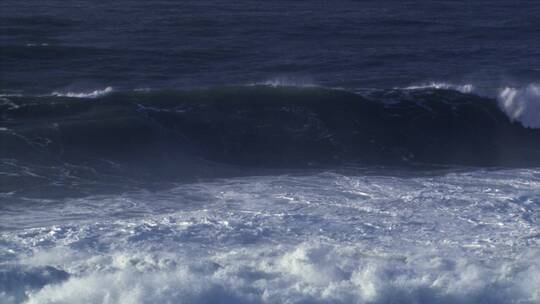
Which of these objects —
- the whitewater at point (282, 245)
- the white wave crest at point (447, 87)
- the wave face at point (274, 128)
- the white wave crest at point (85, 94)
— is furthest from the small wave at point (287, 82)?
the whitewater at point (282, 245)

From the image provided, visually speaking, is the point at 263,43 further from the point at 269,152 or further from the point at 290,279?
the point at 290,279

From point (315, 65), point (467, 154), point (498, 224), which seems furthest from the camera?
point (315, 65)

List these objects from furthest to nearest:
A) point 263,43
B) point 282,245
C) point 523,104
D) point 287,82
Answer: point 263,43 < point 287,82 < point 523,104 < point 282,245

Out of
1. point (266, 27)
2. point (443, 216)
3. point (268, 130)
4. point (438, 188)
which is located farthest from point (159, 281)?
point (266, 27)

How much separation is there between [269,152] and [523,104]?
20.7 ft

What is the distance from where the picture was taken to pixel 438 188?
45.8 ft

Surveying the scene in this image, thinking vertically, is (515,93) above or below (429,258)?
above

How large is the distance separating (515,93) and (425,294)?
33.1ft

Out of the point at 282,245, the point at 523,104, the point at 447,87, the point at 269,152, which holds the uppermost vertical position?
the point at 447,87

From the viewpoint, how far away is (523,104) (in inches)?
748

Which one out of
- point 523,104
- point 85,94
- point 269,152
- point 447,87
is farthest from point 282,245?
point 523,104

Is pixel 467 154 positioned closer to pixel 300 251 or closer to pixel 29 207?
pixel 300 251

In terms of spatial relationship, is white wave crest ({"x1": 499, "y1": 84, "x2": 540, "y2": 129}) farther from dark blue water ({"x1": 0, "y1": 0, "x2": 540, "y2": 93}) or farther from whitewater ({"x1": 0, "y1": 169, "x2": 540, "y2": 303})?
whitewater ({"x1": 0, "y1": 169, "x2": 540, "y2": 303})

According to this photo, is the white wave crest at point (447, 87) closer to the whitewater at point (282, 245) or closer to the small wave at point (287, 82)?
the small wave at point (287, 82)
